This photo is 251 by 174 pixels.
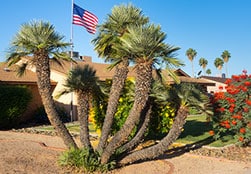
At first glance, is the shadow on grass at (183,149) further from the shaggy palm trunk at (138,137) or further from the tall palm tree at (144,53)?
the tall palm tree at (144,53)

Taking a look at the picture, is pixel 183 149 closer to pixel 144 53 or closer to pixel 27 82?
pixel 144 53

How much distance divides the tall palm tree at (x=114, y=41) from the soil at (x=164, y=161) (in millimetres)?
1317

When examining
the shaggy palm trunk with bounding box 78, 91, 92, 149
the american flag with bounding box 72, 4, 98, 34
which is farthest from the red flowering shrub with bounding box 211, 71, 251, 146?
the american flag with bounding box 72, 4, 98, 34

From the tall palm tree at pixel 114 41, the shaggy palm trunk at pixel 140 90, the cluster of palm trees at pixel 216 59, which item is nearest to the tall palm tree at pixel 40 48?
the tall palm tree at pixel 114 41

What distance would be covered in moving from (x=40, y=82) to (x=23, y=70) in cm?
56

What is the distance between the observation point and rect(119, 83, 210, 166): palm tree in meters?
6.85

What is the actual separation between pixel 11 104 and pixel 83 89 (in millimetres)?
9546

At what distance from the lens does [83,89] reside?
7074 mm

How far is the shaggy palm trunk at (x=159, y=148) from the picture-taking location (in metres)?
6.83

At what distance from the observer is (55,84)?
63.7ft

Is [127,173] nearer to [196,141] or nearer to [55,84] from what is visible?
[196,141]

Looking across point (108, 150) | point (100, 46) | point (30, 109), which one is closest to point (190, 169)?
point (108, 150)

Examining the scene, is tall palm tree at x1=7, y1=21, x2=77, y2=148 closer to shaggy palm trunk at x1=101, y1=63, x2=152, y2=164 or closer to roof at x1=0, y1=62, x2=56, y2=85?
shaggy palm trunk at x1=101, y1=63, x2=152, y2=164

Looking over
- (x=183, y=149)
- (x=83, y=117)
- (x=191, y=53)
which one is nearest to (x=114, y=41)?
(x=83, y=117)
